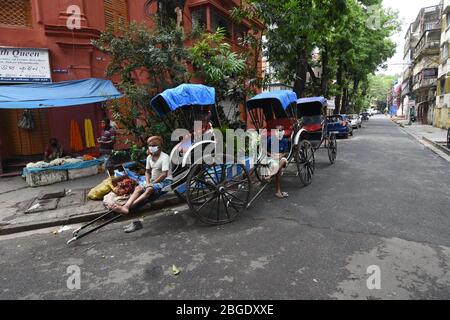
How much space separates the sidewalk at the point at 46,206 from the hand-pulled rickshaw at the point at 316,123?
17.7 feet

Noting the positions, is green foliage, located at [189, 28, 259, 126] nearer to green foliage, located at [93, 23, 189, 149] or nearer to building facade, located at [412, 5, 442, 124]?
green foliage, located at [93, 23, 189, 149]

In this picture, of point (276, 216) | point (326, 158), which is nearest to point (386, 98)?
point (326, 158)

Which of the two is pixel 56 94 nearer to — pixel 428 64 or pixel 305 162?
pixel 305 162

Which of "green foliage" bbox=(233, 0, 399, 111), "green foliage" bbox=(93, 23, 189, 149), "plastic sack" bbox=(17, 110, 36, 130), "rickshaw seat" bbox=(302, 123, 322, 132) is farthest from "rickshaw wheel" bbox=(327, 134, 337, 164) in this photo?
"plastic sack" bbox=(17, 110, 36, 130)

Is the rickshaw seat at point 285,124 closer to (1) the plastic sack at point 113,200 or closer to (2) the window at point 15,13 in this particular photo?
(1) the plastic sack at point 113,200

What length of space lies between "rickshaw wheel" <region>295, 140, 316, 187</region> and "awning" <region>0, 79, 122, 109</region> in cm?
478

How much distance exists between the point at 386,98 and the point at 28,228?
387 feet

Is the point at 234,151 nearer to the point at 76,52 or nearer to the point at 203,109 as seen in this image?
the point at 203,109

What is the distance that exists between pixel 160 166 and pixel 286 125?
374 centimetres

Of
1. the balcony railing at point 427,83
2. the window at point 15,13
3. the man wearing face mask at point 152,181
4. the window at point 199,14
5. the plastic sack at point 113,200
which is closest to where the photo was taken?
the man wearing face mask at point 152,181

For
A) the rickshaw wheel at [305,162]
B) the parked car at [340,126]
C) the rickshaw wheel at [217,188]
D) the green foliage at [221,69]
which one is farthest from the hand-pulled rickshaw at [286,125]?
the parked car at [340,126]

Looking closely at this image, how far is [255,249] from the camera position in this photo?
155 inches

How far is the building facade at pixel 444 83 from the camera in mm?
23953

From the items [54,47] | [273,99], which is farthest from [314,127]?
[54,47]
